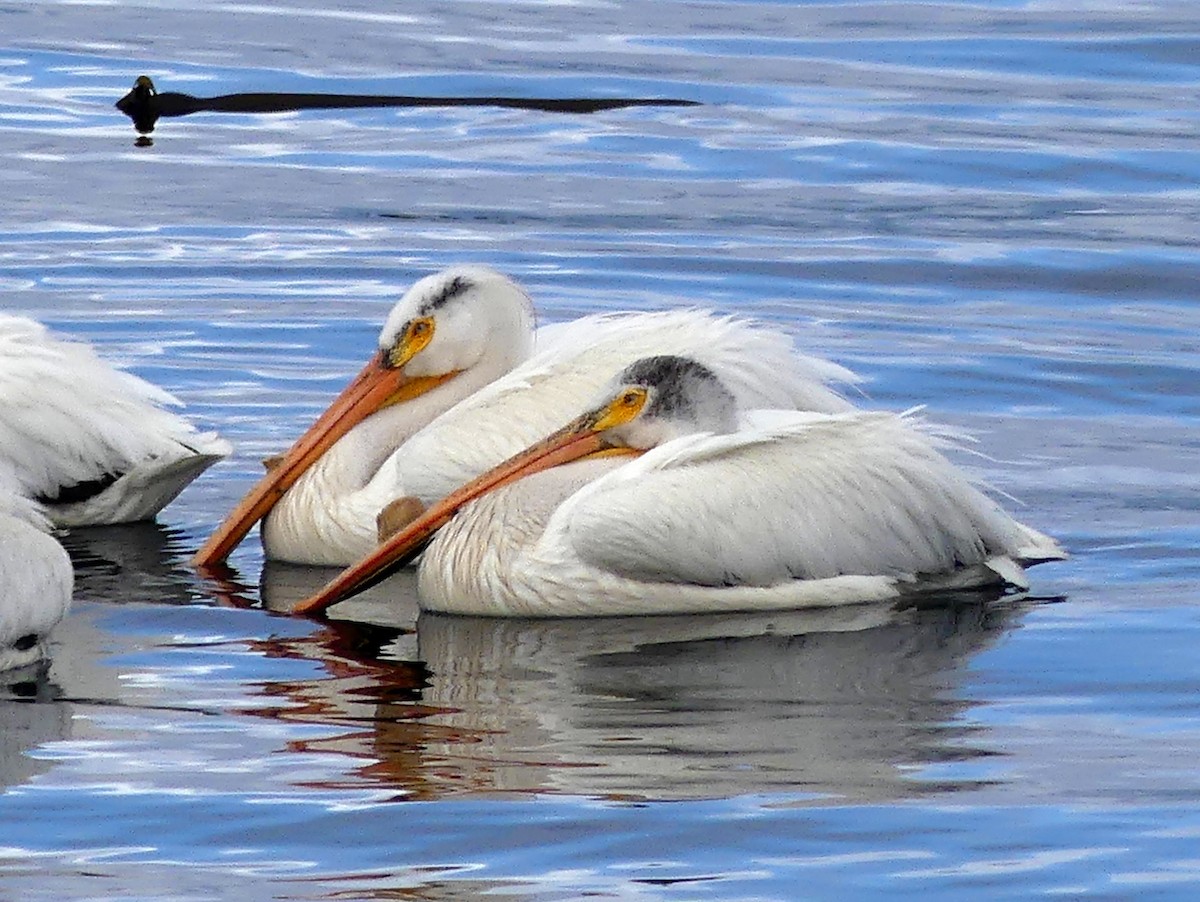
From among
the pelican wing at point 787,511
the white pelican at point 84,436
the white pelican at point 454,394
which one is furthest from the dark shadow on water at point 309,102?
the pelican wing at point 787,511

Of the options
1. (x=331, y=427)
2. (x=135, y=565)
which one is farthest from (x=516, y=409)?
(x=135, y=565)

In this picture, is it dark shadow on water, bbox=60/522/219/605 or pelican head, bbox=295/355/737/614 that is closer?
pelican head, bbox=295/355/737/614

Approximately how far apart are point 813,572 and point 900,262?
14.9 feet

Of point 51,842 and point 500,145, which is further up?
point 500,145

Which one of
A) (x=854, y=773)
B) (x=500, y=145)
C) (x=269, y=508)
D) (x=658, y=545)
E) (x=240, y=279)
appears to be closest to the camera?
(x=854, y=773)

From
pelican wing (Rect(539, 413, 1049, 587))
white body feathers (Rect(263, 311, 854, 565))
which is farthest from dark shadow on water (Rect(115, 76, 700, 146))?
pelican wing (Rect(539, 413, 1049, 587))

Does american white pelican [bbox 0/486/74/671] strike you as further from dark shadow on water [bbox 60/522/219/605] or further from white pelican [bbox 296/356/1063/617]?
white pelican [bbox 296/356/1063/617]

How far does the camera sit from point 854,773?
17.8ft

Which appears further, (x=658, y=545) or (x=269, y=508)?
(x=269, y=508)

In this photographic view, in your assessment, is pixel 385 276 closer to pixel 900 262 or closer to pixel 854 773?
pixel 900 262

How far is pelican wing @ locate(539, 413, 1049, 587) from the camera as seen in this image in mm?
6711

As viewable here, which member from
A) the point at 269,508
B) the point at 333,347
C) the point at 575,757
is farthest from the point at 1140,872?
the point at 333,347

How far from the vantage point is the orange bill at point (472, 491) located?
23.2 ft

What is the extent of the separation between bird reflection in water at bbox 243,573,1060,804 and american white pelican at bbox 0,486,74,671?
48 centimetres
